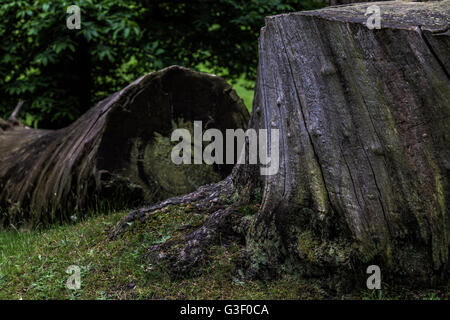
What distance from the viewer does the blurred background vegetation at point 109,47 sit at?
6.88 meters

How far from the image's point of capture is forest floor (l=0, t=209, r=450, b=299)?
Answer: 3.07 meters

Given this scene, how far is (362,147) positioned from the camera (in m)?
2.97

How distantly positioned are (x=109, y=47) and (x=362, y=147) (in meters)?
4.99

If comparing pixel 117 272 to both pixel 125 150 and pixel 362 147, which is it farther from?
pixel 362 147

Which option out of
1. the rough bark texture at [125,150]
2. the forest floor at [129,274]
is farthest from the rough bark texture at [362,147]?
the rough bark texture at [125,150]

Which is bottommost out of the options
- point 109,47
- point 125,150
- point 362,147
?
point 362,147

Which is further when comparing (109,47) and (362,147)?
(109,47)

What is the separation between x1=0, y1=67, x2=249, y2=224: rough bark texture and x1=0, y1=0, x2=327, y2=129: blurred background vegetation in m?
1.98

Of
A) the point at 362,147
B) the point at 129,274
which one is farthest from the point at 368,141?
the point at 129,274

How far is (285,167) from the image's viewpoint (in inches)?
126

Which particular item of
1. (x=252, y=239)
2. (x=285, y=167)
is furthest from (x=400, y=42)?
(x=252, y=239)

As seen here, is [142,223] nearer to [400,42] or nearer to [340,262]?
[340,262]

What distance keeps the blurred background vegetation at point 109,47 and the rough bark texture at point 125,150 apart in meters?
1.98

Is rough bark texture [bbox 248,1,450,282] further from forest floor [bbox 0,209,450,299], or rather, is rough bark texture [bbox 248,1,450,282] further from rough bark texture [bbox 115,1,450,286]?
forest floor [bbox 0,209,450,299]
